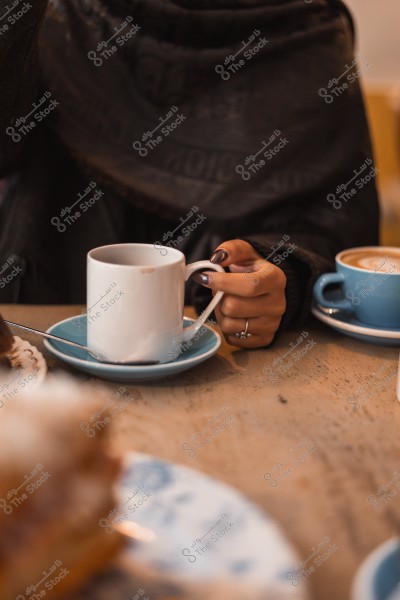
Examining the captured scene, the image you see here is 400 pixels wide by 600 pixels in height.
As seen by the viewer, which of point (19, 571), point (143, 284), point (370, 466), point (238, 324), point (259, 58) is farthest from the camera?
point (259, 58)

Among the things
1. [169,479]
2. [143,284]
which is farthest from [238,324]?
[169,479]

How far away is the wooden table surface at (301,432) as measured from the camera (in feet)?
1.71

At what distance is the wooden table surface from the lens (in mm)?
522

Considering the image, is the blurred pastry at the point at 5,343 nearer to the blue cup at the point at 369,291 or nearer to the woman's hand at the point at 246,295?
the woman's hand at the point at 246,295

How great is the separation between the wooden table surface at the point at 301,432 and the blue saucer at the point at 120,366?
18 mm

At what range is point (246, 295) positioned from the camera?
851mm

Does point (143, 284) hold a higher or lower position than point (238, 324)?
higher

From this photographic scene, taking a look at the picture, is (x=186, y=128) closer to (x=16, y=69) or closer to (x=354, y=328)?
(x=16, y=69)

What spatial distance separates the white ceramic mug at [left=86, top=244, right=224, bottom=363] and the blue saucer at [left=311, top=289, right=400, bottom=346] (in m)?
0.23

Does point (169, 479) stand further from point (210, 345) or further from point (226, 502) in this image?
point (210, 345)

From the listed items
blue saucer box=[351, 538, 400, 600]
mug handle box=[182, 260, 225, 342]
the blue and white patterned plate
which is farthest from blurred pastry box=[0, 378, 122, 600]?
mug handle box=[182, 260, 225, 342]

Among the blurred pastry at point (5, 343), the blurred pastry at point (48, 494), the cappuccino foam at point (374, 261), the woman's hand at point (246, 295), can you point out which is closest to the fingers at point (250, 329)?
the woman's hand at point (246, 295)

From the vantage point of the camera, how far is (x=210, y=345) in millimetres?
821

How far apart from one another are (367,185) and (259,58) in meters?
0.29
